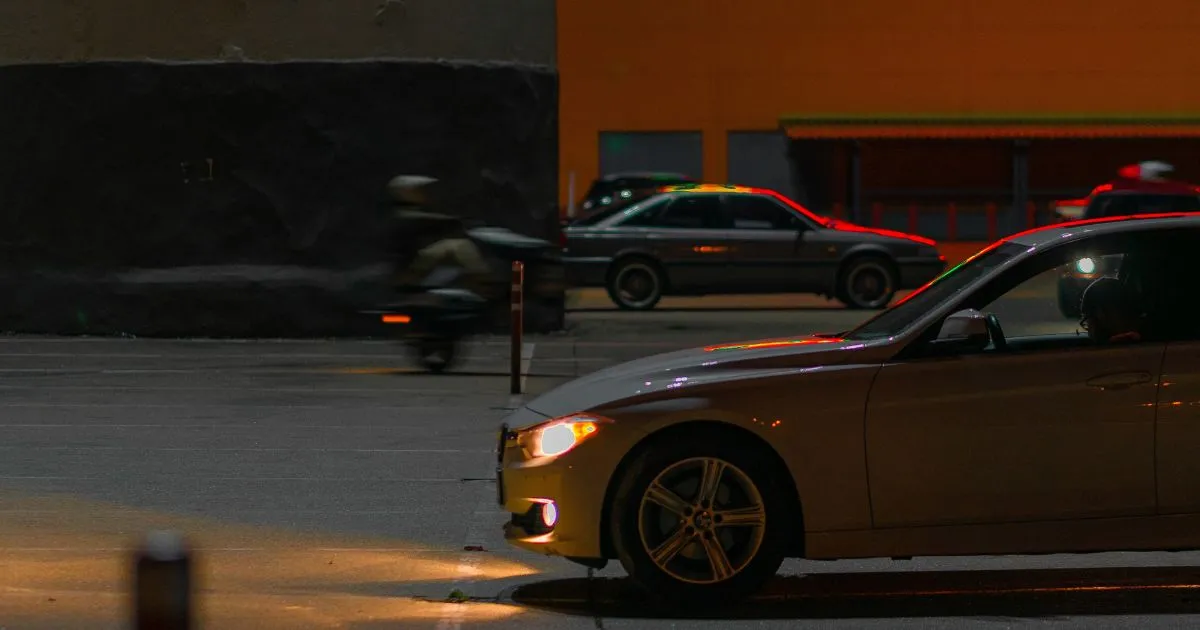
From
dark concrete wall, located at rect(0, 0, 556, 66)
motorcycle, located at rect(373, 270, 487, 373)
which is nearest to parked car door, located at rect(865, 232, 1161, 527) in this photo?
motorcycle, located at rect(373, 270, 487, 373)

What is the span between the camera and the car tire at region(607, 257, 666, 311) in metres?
27.5

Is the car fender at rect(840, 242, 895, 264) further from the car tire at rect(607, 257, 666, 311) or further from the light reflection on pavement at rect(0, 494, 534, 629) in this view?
the light reflection on pavement at rect(0, 494, 534, 629)

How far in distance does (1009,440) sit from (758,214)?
64.0ft

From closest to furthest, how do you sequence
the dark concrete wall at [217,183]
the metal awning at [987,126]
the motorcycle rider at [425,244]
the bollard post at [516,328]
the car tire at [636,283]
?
the bollard post at [516,328] → the motorcycle rider at [425,244] → the dark concrete wall at [217,183] → the car tire at [636,283] → the metal awning at [987,126]

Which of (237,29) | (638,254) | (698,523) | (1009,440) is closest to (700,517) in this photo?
(698,523)

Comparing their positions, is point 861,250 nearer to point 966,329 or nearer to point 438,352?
point 438,352

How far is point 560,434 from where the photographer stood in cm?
810

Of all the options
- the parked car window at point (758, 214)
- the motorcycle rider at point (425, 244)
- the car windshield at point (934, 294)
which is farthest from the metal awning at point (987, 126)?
the car windshield at point (934, 294)

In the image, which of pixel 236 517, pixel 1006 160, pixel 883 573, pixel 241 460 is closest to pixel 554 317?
pixel 241 460

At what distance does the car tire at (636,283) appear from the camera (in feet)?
90.2

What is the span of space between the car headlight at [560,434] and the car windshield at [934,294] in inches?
44.7

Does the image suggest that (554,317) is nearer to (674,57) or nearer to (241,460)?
(241,460)

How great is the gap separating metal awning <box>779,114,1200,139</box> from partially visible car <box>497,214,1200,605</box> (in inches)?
1388

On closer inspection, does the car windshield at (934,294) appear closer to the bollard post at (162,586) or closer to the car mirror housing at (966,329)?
the car mirror housing at (966,329)
